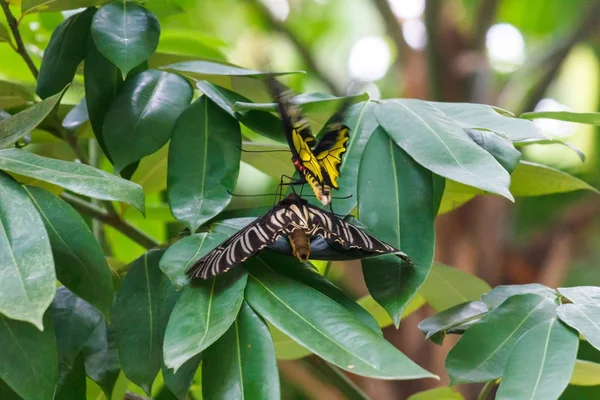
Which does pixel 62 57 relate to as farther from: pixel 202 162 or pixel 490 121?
pixel 490 121

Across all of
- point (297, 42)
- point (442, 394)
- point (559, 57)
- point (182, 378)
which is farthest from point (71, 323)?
point (559, 57)

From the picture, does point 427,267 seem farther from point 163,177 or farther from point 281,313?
point 163,177

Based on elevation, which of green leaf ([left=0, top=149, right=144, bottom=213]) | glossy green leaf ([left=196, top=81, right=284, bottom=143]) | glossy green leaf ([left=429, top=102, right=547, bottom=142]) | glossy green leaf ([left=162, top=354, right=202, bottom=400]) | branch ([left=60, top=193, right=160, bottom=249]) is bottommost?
branch ([left=60, top=193, right=160, bottom=249])

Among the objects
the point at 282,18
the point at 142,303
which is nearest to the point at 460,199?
the point at 142,303

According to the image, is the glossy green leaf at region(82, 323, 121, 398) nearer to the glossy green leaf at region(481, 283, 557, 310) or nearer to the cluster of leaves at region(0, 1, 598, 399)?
the cluster of leaves at region(0, 1, 598, 399)

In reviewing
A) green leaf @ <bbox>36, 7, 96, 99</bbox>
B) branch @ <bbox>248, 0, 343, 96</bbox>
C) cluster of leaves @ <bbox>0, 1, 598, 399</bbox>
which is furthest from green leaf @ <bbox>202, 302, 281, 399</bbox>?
branch @ <bbox>248, 0, 343, 96</bbox>

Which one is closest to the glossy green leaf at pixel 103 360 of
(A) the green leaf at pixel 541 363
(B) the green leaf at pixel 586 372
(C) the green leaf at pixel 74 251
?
(C) the green leaf at pixel 74 251
